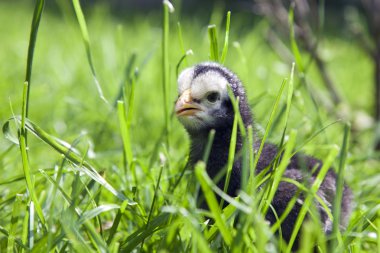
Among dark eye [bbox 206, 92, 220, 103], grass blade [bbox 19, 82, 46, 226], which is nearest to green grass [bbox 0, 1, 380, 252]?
grass blade [bbox 19, 82, 46, 226]

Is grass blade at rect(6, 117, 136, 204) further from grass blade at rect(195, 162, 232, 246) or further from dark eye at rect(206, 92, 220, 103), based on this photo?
dark eye at rect(206, 92, 220, 103)

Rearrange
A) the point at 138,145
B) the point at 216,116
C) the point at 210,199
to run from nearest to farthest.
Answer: the point at 210,199, the point at 216,116, the point at 138,145

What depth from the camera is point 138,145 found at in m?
2.80

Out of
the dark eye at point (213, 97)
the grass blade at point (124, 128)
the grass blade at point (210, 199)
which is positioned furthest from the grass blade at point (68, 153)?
the dark eye at point (213, 97)

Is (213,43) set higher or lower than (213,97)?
higher

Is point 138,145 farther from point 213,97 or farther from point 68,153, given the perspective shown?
point 68,153

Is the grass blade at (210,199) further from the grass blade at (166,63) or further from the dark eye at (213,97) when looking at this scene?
the grass blade at (166,63)

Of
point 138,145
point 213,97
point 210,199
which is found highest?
point 213,97

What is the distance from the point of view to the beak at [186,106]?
1.89 metres

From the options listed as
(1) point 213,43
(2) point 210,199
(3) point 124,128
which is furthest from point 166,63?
(2) point 210,199

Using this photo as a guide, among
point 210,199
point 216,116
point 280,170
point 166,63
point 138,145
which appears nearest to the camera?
point 210,199

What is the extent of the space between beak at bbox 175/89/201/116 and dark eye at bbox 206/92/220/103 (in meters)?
0.05

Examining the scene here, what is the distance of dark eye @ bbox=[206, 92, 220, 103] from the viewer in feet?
6.21

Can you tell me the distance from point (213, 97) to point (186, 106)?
97 millimetres
